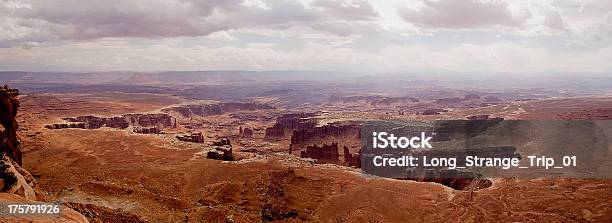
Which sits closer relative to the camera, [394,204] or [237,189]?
[394,204]

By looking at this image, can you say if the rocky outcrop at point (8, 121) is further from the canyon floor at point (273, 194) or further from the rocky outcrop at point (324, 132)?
the rocky outcrop at point (324, 132)

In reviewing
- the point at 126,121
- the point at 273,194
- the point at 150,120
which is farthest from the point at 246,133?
the point at 273,194

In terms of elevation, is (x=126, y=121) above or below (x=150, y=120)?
above

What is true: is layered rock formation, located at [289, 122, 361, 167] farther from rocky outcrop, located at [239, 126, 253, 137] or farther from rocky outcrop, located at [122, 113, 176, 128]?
rocky outcrop, located at [122, 113, 176, 128]

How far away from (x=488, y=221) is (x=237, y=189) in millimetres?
28219

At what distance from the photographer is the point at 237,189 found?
56125 mm

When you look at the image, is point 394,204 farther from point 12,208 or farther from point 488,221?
point 12,208

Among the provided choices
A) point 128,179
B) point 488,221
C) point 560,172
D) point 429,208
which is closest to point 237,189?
point 128,179

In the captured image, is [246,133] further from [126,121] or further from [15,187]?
[15,187]

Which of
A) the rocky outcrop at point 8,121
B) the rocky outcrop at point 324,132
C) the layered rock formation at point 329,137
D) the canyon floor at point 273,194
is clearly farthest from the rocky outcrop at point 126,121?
the rocky outcrop at point 8,121

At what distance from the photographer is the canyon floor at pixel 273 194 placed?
4459cm

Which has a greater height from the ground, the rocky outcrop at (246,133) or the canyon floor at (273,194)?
the canyon floor at (273,194)

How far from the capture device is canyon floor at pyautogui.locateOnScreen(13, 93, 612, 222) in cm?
4459

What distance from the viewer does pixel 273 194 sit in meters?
53.8
